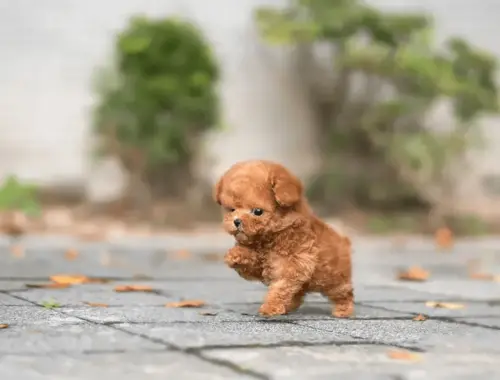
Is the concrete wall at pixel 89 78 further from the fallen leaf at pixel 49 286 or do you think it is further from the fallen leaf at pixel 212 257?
the fallen leaf at pixel 49 286

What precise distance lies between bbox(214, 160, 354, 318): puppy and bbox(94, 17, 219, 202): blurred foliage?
5.31 meters

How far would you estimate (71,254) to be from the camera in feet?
19.9

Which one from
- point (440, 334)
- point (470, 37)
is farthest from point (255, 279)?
point (470, 37)

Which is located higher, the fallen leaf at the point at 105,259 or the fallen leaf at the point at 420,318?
the fallen leaf at the point at 105,259

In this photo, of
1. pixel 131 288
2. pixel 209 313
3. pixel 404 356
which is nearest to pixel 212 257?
pixel 131 288

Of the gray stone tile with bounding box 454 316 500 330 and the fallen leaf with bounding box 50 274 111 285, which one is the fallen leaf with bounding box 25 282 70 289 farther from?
the gray stone tile with bounding box 454 316 500 330

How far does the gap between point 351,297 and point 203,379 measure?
138 centimetres

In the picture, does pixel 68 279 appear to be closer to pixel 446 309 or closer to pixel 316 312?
pixel 316 312

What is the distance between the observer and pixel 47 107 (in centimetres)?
899

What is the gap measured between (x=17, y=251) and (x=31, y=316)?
3.01 meters

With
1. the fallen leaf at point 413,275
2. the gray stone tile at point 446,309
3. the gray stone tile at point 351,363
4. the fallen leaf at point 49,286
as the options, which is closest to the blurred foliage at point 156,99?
the fallen leaf at point 413,275

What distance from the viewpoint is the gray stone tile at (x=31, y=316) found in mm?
3174

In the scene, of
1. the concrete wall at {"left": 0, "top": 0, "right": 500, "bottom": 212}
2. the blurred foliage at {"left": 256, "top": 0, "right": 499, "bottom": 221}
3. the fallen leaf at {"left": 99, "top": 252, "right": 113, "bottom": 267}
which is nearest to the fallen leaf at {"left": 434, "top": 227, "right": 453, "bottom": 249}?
the blurred foliage at {"left": 256, "top": 0, "right": 499, "bottom": 221}

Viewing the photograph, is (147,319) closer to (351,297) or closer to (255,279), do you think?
(255,279)
